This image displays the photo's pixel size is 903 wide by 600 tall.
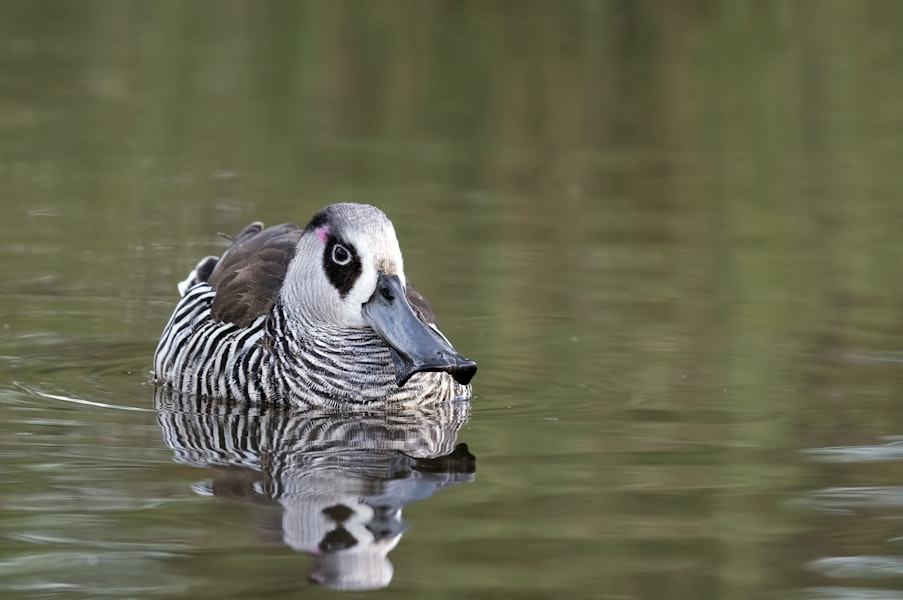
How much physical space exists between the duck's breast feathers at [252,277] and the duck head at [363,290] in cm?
34

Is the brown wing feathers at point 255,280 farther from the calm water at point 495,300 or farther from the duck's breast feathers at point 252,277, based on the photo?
the calm water at point 495,300

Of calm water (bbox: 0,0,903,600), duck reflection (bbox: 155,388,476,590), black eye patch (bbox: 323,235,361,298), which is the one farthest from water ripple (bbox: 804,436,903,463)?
black eye patch (bbox: 323,235,361,298)

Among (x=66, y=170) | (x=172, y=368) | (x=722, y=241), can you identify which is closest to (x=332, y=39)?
(x=66, y=170)

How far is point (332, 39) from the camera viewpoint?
2252 cm

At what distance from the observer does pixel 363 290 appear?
28.9 ft

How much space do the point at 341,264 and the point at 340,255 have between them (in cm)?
5

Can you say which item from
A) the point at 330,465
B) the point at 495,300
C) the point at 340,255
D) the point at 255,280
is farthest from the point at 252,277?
the point at 330,465

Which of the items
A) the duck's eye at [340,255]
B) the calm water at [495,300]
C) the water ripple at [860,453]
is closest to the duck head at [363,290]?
the duck's eye at [340,255]

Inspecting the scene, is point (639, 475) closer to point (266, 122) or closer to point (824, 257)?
point (824, 257)

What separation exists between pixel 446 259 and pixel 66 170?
A: 5.04 meters

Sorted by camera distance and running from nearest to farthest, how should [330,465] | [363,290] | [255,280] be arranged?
[330,465]
[363,290]
[255,280]

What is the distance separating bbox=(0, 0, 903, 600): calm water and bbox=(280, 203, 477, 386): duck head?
39cm

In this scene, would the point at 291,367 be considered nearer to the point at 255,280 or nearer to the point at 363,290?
the point at 363,290

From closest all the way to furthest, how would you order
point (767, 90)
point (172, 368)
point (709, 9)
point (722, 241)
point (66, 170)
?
point (172, 368) → point (722, 241) → point (66, 170) → point (767, 90) → point (709, 9)
